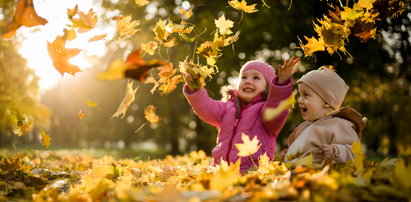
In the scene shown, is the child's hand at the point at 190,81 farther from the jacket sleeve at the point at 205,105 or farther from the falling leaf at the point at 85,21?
the falling leaf at the point at 85,21

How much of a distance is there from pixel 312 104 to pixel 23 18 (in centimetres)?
201

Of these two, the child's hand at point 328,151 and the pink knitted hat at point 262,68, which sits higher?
the pink knitted hat at point 262,68

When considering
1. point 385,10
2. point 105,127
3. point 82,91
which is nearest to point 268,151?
point 385,10

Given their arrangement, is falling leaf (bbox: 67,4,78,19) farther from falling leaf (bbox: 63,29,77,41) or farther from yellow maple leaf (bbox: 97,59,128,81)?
yellow maple leaf (bbox: 97,59,128,81)

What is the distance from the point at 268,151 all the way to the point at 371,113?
39.1 ft

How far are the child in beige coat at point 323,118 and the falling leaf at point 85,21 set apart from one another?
1.55m

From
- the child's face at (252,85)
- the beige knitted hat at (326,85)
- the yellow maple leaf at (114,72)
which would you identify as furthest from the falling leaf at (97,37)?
the child's face at (252,85)

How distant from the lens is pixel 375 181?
176 cm

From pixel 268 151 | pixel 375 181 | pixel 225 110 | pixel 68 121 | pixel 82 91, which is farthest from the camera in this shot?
pixel 68 121

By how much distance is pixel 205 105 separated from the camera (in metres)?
3.60

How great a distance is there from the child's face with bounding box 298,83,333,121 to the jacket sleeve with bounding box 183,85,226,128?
101 cm

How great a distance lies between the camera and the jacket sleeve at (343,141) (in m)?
2.41

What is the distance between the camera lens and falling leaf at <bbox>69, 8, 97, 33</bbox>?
2.39 meters

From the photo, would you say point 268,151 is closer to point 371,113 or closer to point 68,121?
point 371,113
